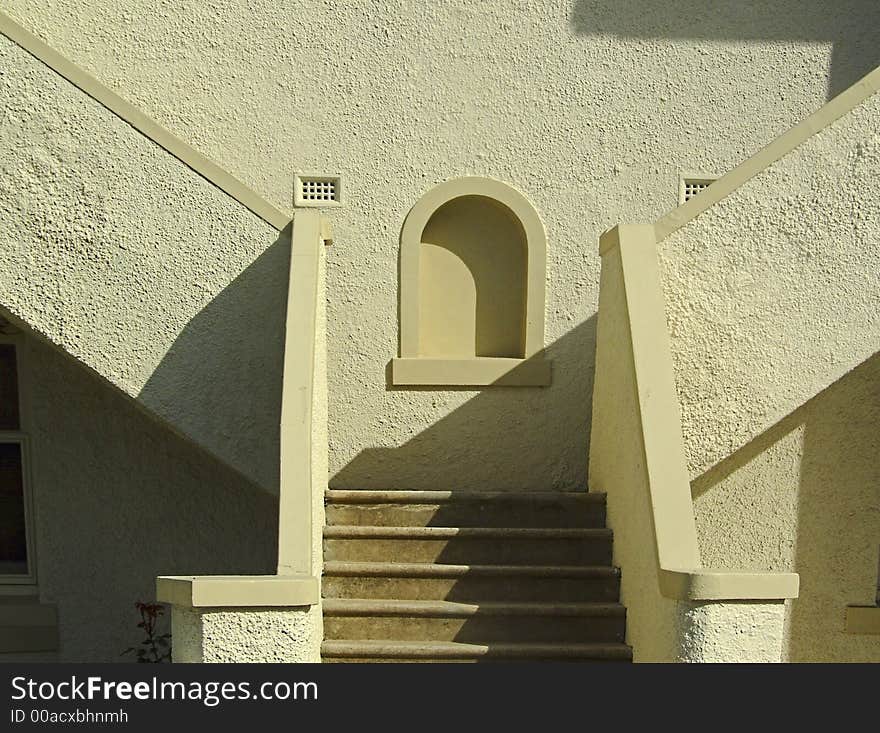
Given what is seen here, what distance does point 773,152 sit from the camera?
4.54 meters

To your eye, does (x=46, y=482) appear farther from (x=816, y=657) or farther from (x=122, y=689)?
(x=816, y=657)

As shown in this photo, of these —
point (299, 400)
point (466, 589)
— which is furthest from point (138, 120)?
point (466, 589)

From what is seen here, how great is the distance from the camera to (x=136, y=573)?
594 cm

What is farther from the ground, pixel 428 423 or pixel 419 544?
pixel 428 423

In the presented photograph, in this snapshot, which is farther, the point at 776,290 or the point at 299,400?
the point at 776,290

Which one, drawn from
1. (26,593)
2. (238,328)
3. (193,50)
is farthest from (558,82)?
(26,593)

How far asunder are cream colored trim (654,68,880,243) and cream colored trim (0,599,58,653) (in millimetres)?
5188

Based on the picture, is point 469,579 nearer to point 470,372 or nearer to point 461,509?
point 461,509

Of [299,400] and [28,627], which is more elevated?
[299,400]

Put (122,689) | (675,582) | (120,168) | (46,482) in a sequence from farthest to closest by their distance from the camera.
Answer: (46,482) → (120,168) → (675,582) → (122,689)

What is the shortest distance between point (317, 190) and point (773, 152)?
3340mm

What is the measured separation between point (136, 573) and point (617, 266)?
13.9ft

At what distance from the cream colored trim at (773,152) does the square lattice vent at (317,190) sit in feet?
8.74

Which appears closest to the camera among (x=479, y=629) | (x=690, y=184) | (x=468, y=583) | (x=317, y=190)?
(x=479, y=629)
